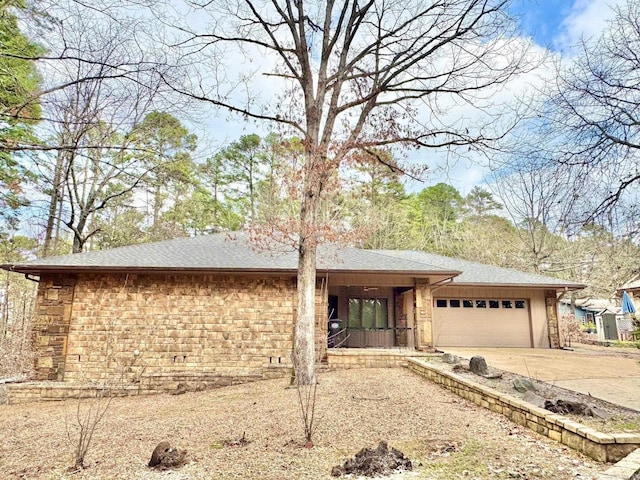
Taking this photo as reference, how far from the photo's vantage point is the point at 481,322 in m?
13.4

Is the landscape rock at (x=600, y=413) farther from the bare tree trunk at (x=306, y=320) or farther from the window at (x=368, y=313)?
the window at (x=368, y=313)

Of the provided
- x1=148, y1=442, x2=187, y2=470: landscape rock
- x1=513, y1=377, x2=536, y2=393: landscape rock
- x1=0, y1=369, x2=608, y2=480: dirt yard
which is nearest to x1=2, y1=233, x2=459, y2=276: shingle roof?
x1=0, y1=369, x2=608, y2=480: dirt yard

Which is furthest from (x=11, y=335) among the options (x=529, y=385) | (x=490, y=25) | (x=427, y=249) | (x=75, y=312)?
(x=427, y=249)

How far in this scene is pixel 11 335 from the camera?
33.2ft

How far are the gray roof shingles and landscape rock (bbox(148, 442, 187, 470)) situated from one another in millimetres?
5312

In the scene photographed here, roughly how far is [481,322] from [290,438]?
10846 mm

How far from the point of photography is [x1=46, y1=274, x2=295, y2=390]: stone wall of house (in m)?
9.54

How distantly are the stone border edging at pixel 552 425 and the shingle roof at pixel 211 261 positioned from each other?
433 centimetres

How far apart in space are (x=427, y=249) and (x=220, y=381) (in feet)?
62.5

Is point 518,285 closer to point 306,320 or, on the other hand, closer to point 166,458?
point 306,320

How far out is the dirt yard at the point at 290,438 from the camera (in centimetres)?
354

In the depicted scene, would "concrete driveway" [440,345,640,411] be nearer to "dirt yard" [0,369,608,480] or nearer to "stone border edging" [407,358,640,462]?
"stone border edging" [407,358,640,462]

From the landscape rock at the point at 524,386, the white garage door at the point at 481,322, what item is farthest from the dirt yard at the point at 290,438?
the white garage door at the point at 481,322

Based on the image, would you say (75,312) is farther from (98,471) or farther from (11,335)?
(98,471)
